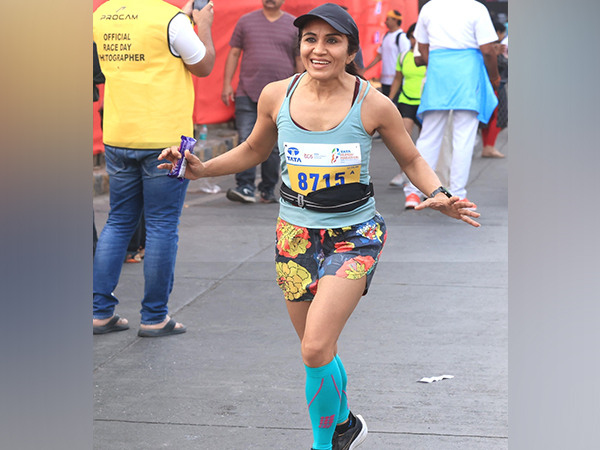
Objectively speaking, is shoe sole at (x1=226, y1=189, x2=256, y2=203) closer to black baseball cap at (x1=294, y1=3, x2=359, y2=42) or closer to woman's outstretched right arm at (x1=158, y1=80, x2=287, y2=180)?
woman's outstretched right arm at (x1=158, y1=80, x2=287, y2=180)

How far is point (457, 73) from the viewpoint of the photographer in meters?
8.72

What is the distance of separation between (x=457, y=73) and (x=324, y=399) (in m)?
6.04

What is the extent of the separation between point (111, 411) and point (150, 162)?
156 centimetres

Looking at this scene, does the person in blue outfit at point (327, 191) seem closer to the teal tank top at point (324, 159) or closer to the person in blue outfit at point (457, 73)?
the teal tank top at point (324, 159)

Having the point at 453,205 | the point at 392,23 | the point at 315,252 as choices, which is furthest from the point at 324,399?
the point at 392,23

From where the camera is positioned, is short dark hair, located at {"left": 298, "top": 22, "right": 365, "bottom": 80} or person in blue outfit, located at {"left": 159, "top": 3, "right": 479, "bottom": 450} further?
short dark hair, located at {"left": 298, "top": 22, "right": 365, "bottom": 80}

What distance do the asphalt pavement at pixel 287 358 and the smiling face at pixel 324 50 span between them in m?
1.55

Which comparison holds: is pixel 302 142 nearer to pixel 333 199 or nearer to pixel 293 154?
pixel 293 154

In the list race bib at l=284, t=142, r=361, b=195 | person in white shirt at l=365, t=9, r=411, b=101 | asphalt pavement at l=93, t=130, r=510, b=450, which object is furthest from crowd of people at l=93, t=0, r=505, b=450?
person in white shirt at l=365, t=9, r=411, b=101

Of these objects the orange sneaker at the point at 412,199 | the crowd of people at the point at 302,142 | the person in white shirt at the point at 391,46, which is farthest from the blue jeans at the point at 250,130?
the person in white shirt at the point at 391,46

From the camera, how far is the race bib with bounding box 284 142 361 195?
3.27 meters

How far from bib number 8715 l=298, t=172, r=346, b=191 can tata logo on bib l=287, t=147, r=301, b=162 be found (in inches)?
2.2
